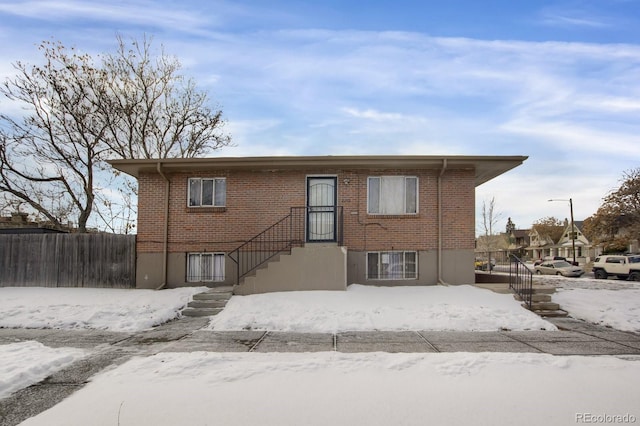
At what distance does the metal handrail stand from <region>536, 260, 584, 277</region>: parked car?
24.0 metres

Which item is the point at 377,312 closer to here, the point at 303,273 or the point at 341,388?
the point at 303,273

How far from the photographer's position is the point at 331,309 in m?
9.27

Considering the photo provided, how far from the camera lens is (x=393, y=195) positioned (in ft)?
40.7

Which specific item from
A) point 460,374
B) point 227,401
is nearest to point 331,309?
point 460,374

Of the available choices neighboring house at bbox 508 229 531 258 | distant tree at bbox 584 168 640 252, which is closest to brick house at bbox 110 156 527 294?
distant tree at bbox 584 168 640 252

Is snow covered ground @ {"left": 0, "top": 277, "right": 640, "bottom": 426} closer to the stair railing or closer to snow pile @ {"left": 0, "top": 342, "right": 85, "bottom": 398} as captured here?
snow pile @ {"left": 0, "top": 342, "right": 85, "bottom": 398}

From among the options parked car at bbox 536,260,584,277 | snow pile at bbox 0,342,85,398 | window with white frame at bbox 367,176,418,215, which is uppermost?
window with white frame at bbox 367,176,418,215

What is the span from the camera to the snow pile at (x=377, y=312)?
27.9 ft

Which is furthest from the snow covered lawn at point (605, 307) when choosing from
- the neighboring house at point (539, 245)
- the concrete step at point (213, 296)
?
the neighboring house at point (539, 245)

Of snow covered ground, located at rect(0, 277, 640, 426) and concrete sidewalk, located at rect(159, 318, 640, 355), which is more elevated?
snow covered ground, located at rect(0, 277, 640, 426)

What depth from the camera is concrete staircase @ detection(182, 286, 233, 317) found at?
9906 mm

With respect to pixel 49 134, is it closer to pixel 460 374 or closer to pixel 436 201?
pixel 436 201

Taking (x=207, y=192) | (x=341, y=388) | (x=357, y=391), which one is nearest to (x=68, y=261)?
→ (x=207, y=192)

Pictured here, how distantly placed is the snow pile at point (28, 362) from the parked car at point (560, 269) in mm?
30891
